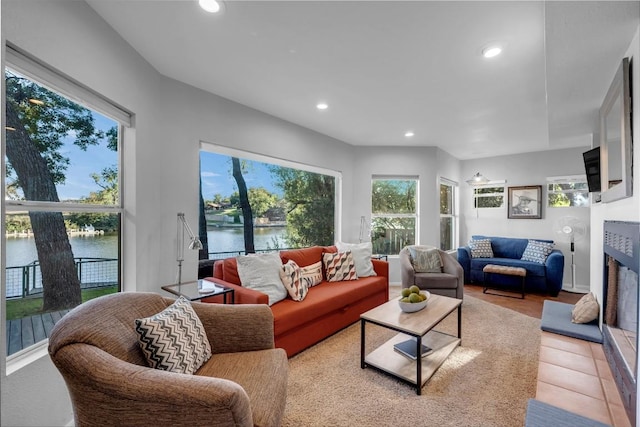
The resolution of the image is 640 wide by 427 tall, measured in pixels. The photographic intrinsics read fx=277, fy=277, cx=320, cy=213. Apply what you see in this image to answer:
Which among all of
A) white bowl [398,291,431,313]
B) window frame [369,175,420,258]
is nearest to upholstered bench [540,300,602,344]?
white bowl [398,291,431,313]

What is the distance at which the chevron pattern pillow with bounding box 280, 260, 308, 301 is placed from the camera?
8.63ft

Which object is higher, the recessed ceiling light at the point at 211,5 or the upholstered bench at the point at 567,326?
the recessed ceiling light at the point at 211,5

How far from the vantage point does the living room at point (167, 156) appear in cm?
137

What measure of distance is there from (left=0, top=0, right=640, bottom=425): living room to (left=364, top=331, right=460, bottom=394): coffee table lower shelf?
1342 millimetres

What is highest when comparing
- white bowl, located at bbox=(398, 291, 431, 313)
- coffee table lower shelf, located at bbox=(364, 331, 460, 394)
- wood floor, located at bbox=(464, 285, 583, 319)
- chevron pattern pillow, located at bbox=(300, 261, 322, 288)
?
chevron pattern pillow, located at bbox=(300, 261, 322, 288)

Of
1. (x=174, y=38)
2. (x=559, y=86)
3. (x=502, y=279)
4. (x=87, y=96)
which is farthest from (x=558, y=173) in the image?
(x=87, y=96)

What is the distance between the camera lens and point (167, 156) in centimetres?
253

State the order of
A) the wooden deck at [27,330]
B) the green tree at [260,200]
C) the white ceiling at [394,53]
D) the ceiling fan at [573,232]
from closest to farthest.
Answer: the wooden deck at [27,330]
the white ceiling at [394,53]
the green tree at [260,200]
the ceiling fan at [573,232]

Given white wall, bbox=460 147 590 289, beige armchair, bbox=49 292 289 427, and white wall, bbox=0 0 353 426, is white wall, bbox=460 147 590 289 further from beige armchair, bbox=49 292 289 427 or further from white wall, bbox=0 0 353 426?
beige armchair, bbox=49 292 289 427

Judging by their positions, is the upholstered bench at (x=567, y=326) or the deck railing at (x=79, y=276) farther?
the upholstered bench at (x=567, y=326)

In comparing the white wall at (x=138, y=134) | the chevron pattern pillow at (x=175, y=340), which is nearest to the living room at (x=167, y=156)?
the white wall at (x=138, y=134)

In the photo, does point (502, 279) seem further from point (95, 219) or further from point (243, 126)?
point (95, 219)

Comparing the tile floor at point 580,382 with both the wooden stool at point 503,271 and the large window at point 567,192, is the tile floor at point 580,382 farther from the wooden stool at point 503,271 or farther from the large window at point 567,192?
the large window at point 567,192

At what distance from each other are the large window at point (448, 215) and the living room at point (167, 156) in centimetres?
48
